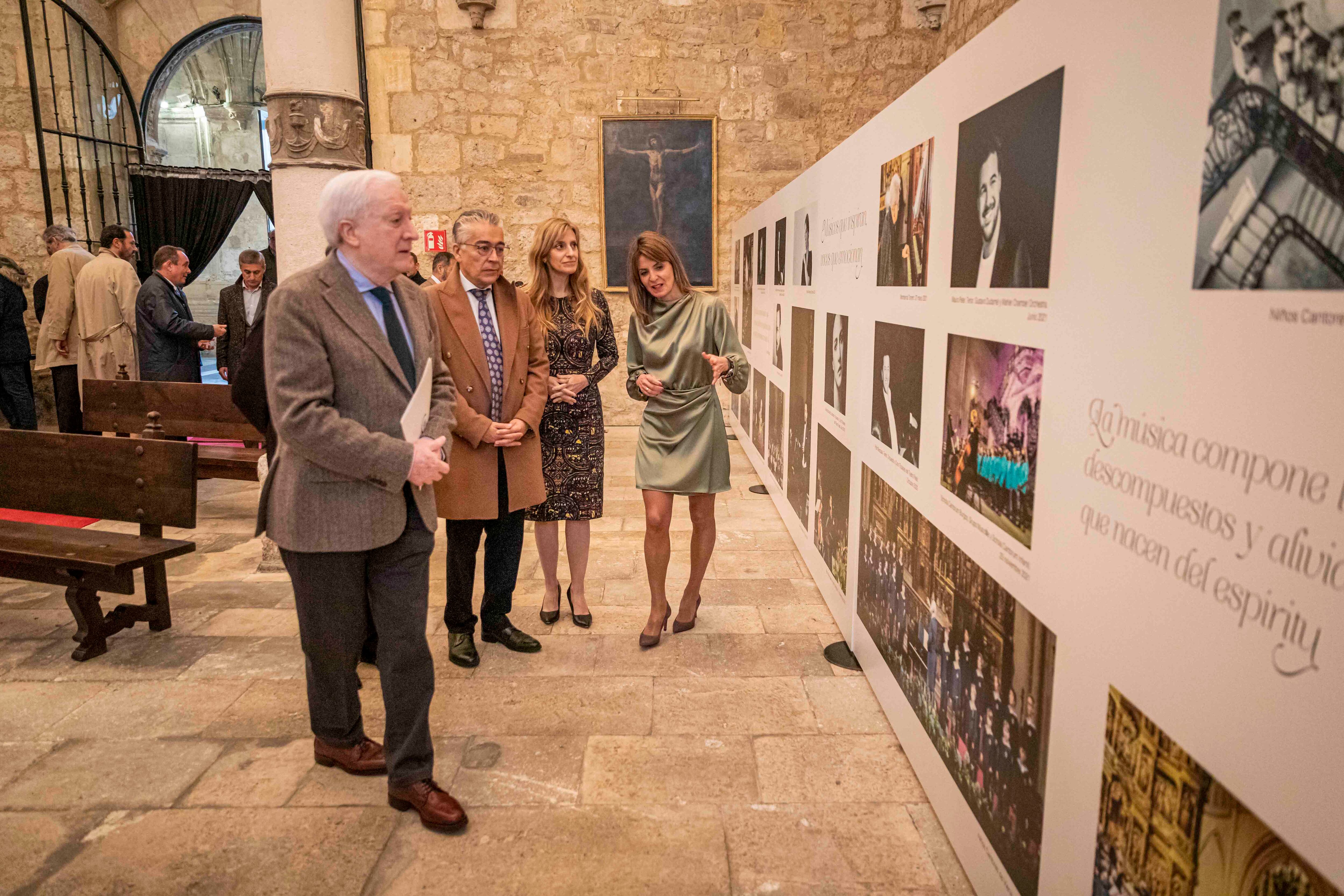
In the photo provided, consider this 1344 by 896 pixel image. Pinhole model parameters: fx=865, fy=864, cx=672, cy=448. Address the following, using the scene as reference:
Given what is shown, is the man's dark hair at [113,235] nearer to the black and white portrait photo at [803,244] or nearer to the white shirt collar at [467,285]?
the white shirt collar at [467,285]

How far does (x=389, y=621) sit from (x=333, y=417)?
23.1 inches

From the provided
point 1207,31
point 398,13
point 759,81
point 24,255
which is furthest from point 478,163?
point 1207,31

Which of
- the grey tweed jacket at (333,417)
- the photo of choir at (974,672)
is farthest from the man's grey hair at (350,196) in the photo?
the photo of choir at (974,672)

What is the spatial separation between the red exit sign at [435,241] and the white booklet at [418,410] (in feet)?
23.2

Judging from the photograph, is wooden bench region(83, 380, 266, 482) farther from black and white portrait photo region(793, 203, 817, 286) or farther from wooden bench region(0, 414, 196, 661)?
black and white portrait photo region(793, 203, 817, 286)

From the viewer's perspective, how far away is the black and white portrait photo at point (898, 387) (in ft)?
8.36

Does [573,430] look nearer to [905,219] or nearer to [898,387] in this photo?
[898,387]

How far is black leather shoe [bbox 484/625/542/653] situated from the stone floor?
0.05 meters

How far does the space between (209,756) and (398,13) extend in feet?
27.2

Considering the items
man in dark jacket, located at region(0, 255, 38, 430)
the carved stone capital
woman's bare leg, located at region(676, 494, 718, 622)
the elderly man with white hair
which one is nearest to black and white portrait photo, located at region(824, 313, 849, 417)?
woman's bare leg, located at region(676, 494, 718, 622)

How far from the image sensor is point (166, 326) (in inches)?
250

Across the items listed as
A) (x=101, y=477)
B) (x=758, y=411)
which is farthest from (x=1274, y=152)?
(x=758, y=411)

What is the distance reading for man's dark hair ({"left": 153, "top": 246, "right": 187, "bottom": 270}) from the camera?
6.44 m

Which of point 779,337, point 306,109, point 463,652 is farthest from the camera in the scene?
point 779,337
